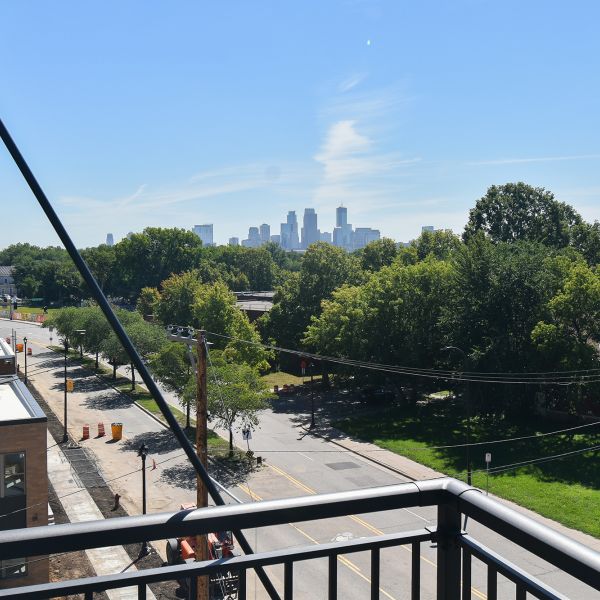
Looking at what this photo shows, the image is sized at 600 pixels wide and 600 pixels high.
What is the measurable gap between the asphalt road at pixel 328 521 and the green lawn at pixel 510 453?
7.34 ft

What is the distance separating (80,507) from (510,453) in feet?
63.0

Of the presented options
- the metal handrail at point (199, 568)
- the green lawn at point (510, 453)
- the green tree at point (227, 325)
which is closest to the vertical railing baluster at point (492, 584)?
the metal handrail at point (199, 568)

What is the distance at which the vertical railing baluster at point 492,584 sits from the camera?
2225 mm

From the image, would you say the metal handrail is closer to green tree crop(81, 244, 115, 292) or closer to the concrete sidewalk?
the concrete sidewalk

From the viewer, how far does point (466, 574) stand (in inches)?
94.0

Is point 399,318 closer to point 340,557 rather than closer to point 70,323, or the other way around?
point 340,557

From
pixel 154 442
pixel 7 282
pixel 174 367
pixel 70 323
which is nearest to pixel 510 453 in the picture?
pixel 174 367

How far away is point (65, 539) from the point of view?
186 cm

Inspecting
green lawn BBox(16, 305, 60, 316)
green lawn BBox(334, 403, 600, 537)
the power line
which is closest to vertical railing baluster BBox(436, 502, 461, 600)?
green lawn BBox(334, 403, 600, 537)

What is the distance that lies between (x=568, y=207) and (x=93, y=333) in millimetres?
46900

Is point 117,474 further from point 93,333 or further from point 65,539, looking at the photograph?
point 65,539

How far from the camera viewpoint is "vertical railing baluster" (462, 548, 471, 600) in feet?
7.82

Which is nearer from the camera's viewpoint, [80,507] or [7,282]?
[80,507]

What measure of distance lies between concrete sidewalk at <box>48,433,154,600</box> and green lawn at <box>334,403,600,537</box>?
14.1 meters
